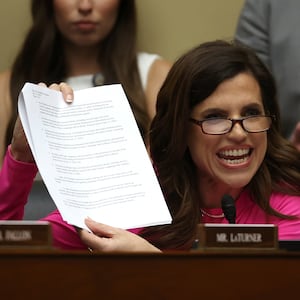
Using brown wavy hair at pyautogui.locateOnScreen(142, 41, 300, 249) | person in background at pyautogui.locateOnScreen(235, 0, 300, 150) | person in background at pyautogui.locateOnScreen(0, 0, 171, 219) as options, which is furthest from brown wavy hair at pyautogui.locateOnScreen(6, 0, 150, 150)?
brown wavy hair at pyautogui.locateOnScreen(142, 41, 300, 249)

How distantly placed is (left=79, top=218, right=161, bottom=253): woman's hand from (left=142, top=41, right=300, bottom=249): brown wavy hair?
0.26 meters

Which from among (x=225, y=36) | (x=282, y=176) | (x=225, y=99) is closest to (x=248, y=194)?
(x=282, y=176)

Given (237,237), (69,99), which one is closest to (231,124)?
(69,99)

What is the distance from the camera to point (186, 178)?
169 cm

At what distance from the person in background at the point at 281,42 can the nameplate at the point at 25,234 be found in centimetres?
145

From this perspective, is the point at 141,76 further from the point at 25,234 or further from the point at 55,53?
the point at 25,234

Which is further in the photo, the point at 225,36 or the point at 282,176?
the point at 225,36

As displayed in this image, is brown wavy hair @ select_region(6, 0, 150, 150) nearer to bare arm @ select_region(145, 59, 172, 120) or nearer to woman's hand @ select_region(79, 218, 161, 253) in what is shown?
bare arm @ select_region(145, 59, 172, 120)

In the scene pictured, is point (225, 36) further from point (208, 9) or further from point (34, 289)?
point (34, 289)

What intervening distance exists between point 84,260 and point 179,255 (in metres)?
0.11

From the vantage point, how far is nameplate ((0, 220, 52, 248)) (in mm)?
1031

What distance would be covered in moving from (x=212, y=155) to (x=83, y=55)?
112 cm

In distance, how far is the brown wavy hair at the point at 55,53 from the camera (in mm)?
2576

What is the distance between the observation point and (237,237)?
3.41 ft
